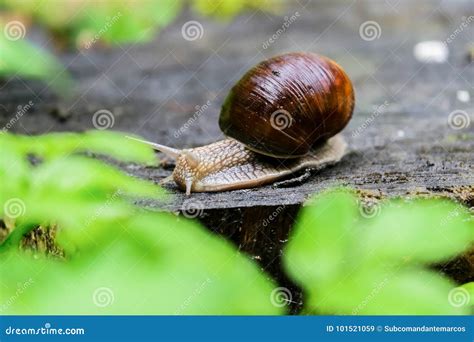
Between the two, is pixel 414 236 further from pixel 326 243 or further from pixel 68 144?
pixel 68 144

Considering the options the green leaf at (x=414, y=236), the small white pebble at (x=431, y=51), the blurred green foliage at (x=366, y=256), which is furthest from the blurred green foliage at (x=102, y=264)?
the small white pebble at (x=431, y=51)

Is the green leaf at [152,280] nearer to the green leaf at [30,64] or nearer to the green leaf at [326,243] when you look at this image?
the green leaf at [326,243]

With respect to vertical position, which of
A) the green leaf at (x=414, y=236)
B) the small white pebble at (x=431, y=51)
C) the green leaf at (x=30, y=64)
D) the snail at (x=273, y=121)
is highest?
the small white pebble at (x=431, y=51)

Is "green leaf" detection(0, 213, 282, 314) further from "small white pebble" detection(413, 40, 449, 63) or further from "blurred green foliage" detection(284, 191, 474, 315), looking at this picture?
"small white pebble" detection(413, 40, 449, 63)

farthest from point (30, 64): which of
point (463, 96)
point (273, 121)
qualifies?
point (463, 96)
